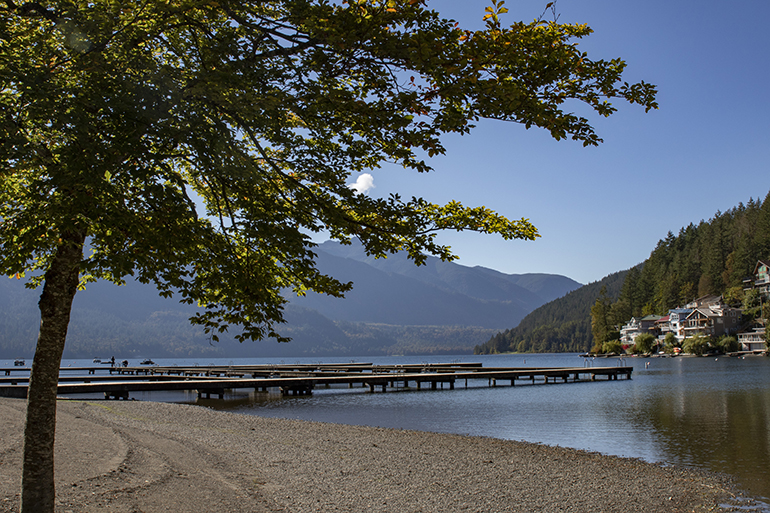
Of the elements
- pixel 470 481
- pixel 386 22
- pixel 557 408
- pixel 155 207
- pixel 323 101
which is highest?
pixel 386 22

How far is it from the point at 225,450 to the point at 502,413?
60.3 ft

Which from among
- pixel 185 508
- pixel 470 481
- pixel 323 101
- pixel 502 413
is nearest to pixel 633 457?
pixel 470 481

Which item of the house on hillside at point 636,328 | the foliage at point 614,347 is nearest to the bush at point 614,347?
the foliage at point 614,347

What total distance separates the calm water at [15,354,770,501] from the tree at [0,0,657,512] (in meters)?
12.2

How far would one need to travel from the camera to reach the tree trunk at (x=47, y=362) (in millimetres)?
5172

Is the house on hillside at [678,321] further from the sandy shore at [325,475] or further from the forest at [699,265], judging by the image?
the sandy shore at [325,475]

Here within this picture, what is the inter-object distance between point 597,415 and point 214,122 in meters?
27.0

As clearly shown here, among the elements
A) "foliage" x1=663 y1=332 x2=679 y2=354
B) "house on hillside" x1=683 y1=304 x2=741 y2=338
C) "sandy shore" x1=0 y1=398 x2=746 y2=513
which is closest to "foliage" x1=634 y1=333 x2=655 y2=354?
"foliage" x1=663 y1=332 x2=679 y2=354

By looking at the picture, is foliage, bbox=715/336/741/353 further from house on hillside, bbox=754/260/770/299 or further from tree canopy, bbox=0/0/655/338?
tree canopy, bbox=0/0/655/338

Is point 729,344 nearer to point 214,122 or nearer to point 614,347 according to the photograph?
point 614,347

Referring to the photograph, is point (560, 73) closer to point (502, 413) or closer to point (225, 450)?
point (225, 450)

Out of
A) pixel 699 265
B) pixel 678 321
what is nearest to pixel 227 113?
pixel 678 321

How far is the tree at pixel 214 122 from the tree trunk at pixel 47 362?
0.02 m

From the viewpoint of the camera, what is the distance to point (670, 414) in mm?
26359
